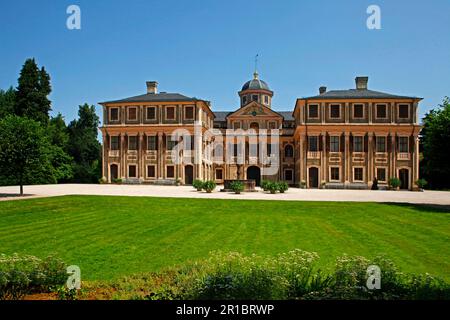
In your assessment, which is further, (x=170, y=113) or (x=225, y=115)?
(x=225, y=115)

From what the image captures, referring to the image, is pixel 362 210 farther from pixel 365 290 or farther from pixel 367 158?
pixel 367 158

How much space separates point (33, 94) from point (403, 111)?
170 feet

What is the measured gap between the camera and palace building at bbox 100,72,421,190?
147ft

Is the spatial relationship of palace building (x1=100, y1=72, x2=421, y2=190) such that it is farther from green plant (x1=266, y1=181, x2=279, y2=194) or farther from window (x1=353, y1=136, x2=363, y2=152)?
green plant (x1=266, y1=181, x2=279, y2=194)

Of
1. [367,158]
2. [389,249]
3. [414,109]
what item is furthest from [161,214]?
[414,109]

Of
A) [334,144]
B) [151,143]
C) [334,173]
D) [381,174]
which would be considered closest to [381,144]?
[381,174]

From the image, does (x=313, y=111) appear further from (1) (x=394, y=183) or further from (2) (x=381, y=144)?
(1) (x=394, y=183)

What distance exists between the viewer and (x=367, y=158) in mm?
45031

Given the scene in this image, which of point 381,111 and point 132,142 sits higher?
point 381,111

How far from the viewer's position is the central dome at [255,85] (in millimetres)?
67688

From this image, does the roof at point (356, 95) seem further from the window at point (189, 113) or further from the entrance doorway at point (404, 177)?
the window at point (189, 113)

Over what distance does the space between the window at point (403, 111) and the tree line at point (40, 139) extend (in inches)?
1633

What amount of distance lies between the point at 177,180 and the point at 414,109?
110ft

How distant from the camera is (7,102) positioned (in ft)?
191
